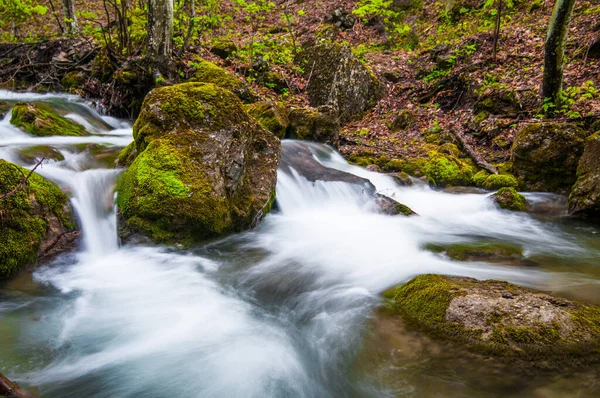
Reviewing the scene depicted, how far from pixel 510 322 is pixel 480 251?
263cm

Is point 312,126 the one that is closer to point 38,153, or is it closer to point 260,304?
point 38,153

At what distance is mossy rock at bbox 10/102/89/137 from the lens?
7.29 meters

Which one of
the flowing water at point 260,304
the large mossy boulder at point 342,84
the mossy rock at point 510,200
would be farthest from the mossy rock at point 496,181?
the large mossy boulder at point 342,84

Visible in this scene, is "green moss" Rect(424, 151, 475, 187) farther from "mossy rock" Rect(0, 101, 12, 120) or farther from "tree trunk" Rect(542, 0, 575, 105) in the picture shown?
"mossy rock" Rect(0, 101, 12, 120)

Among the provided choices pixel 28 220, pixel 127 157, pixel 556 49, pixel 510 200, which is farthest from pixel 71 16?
pixel 510 200

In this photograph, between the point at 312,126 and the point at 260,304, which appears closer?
the point at 260,304

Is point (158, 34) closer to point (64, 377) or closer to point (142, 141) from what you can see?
point (142, 141)

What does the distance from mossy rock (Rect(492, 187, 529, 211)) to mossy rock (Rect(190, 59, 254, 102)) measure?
22.8 feet

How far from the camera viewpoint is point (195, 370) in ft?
8.82

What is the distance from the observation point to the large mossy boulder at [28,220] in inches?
141

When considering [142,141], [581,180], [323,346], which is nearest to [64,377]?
[323,346]

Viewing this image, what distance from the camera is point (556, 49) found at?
7.89 meters

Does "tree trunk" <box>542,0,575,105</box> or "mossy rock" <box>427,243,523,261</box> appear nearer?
"mossy rock" <box>427,243,523,261</box>

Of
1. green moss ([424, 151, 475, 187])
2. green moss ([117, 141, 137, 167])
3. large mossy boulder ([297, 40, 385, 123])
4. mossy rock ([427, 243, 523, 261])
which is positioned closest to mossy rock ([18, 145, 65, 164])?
green moss ([117, 141, 137, 167])
